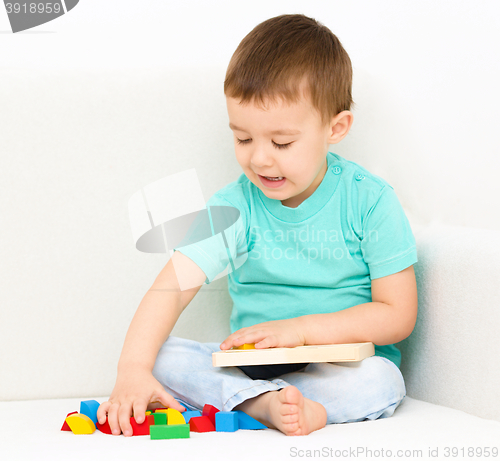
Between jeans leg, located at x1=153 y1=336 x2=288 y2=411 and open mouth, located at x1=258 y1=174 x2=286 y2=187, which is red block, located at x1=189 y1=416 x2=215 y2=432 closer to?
jeans leg, located at x1=153 y1=336 x2=288 y2=411

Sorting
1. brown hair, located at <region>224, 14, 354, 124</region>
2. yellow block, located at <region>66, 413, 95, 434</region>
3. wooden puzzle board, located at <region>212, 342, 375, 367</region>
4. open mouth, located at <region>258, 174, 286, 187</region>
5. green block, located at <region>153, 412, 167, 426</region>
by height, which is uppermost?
brown hair, located at <region>224, 14, 354, 124</region>

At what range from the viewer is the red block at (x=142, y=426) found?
0.60m

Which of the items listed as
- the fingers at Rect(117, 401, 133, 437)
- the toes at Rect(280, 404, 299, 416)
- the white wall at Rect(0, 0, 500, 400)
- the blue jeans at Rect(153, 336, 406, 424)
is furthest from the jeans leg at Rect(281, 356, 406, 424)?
the white wall at Rect(0, 0, 500, 400)

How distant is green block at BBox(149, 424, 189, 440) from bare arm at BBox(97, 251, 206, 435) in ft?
0.16

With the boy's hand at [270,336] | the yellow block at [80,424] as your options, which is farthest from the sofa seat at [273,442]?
the boy's hand at [270,336]

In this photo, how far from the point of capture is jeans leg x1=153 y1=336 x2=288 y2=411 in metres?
0.64

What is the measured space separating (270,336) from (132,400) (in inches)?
7.1

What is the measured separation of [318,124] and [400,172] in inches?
12.5

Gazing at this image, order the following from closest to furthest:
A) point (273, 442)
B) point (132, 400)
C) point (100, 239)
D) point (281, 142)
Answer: point (273, 442), point (132, 400), point (281, 142), point (100, 239)

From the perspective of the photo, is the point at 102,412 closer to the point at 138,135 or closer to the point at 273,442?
the point at 273,442

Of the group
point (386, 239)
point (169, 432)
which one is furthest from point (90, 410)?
point (386, 239)

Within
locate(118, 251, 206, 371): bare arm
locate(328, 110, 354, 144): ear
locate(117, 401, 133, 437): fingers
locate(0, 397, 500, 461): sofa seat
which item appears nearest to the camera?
locate(0, 397, 500, 461): sofa seat

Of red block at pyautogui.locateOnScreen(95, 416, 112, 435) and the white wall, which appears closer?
red block at pyautogui.locateOnScreen(95, 416, 112, 435)

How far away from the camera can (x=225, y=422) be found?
1.94 ft
